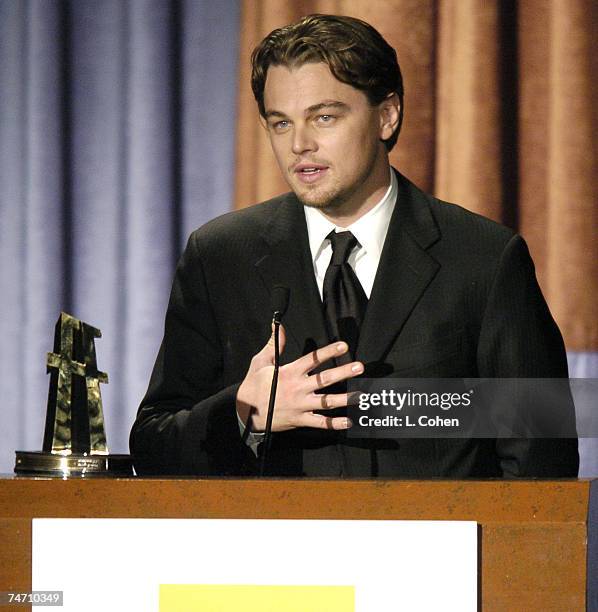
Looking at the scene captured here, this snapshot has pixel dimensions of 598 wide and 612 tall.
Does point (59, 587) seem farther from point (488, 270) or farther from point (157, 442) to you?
point (488, 270)

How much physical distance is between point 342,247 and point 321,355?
490 mm

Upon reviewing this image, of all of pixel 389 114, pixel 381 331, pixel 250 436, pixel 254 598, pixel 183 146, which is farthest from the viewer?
pixel 183 146

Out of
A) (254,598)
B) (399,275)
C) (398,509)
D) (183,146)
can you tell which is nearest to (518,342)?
(399,275)

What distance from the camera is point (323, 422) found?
138 centimetres

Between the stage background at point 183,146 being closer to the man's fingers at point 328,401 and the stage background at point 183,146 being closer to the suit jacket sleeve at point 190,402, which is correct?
the suit jacket sleeve at point 190,402

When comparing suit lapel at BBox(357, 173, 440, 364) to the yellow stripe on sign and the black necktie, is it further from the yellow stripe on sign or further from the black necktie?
the yellow stripe on sign

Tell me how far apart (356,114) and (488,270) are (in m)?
0.37

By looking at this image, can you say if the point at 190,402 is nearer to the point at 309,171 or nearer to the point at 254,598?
the point at 309,171

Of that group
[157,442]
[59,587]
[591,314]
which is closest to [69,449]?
[157,442]

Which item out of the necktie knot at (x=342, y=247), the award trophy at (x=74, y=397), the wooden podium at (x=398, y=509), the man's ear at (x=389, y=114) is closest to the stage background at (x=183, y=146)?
the man's ear at (x=389, y=114)

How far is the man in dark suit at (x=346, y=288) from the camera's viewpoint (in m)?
1.75

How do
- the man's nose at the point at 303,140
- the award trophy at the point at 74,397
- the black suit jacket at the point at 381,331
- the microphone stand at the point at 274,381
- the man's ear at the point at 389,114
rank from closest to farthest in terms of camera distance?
the microphone stand at the point at 274,381 → the award trophy at the point at 74,397 → the black suit jacket at the point at 381,331 → the man's nose at the point at 303,140 → the man's ear at the point at 389,114

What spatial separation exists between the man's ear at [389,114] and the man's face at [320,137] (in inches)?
2.7

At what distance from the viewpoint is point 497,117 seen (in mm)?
2377
